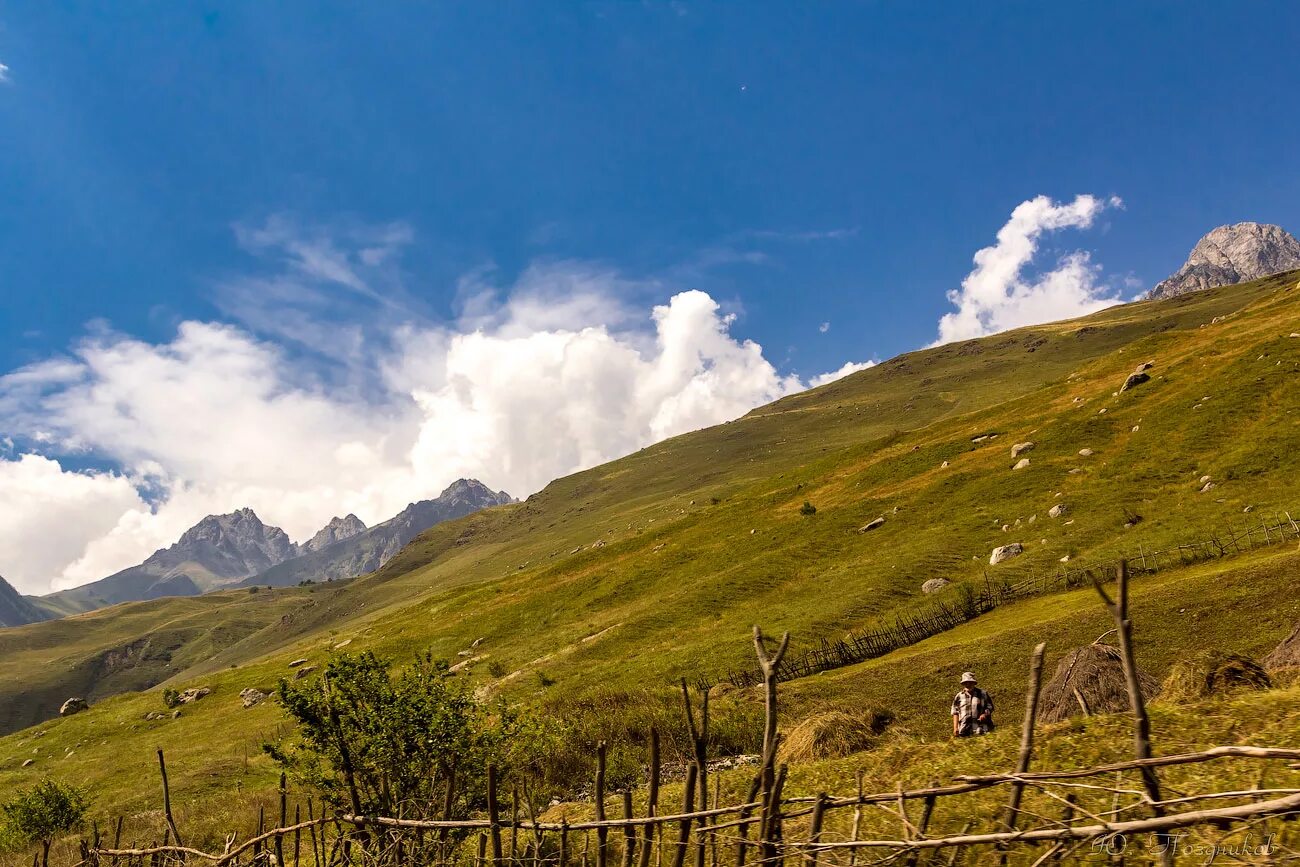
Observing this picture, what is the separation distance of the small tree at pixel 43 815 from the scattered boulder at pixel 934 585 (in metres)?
55.2

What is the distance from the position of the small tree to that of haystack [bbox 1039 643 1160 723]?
151ft

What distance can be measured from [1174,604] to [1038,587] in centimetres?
A: 1223

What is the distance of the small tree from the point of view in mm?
34125

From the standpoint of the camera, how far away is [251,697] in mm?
75125

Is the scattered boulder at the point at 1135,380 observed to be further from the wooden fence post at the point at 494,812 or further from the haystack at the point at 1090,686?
the wooden fence post at the point at 494,812

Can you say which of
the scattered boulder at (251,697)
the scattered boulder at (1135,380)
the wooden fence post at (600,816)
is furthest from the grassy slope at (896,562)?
the wooden fence post at (600,816)

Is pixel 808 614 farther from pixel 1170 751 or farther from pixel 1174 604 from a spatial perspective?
pixel 1170 751

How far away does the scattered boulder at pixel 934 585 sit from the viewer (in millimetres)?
50934

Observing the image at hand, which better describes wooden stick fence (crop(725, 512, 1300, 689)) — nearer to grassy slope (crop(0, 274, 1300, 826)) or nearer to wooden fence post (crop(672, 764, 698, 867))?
grassy slope (crop(0, 274, 1300, 826))

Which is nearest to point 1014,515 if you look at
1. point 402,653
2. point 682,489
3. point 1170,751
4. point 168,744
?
point 1170,751

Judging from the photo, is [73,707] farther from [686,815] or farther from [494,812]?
[686,815]

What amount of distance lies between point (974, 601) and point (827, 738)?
2882cm

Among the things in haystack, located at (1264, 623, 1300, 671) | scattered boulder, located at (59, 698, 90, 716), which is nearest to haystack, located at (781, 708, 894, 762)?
haystack, located at (1264, 623, 1300, 671)

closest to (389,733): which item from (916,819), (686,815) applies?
(686,815)
